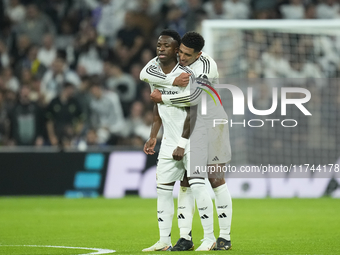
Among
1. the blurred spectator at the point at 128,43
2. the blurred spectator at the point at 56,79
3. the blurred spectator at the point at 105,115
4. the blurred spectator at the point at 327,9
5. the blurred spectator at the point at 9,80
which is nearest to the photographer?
the blurred spectator at the point at 105,115

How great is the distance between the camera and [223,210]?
22.2ft

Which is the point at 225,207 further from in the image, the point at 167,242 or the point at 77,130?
the point at 77,130

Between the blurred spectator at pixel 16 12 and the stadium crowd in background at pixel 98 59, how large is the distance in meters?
0.03

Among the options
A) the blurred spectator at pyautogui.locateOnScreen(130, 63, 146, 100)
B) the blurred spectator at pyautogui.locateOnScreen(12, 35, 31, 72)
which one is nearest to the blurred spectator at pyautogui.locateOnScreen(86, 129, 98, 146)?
the blurred spectator at pyautogui.locateOnScreen(130, 63, 146, 100)

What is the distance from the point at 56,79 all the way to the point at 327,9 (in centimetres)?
768

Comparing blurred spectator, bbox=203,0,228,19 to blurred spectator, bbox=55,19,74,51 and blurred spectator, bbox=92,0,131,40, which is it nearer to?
blurred spectator, bbox=92,0,131,40

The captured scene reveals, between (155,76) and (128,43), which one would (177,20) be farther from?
(155,76)

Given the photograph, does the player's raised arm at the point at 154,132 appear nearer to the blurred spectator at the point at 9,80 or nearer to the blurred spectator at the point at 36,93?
the blurred spectator at the point at 36,93

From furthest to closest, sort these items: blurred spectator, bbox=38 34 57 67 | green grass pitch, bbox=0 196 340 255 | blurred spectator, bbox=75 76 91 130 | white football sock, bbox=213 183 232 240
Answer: blurred spectator, bbox=38 34 57 67, blurred spectator, bbox=75 76 91 130, green grass pitch, bbox=0 196 340 255, white football sock, bbox=213 183 232 240

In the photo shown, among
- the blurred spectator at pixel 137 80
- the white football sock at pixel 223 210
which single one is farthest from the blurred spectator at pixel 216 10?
the white football sock at pixel 223 210

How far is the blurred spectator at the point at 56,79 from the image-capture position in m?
16.8

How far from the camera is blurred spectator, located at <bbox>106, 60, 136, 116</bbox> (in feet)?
55.7

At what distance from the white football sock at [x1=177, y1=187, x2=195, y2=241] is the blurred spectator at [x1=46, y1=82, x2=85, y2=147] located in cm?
917

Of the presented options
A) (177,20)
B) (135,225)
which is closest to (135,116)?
(177,20)
